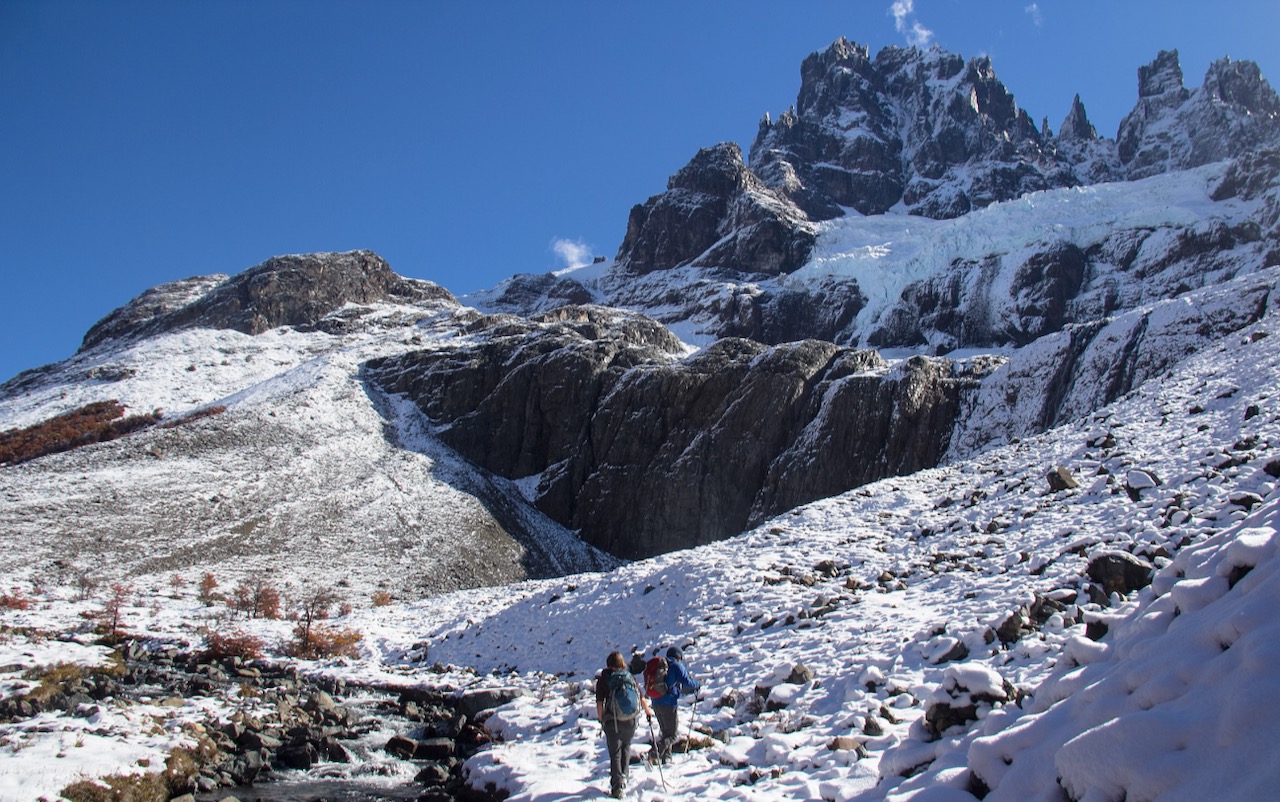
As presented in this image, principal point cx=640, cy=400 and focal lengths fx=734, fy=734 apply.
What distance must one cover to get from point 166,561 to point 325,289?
258 feet

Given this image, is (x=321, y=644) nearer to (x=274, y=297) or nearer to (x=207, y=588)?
(x=207, y=588)

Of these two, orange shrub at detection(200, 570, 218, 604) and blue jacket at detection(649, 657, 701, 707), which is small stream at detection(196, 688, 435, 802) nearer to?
blue jacket at detection(649, 657, 701, 707)

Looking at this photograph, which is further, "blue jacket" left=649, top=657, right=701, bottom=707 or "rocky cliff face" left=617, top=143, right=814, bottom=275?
"rocky cliff face" left=617, top=143, right=814, bottom=275

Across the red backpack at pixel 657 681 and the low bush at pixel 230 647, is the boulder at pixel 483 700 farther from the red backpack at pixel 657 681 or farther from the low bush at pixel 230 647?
the low bush at pixel 230 647

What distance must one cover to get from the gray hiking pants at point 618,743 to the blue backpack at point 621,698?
3.4 inches

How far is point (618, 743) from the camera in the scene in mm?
10203

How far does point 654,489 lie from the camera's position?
6184 centimetres

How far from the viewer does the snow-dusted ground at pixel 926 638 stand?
17.4ft

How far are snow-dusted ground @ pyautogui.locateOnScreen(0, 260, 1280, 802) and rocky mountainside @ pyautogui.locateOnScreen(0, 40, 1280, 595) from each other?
48.2 ft

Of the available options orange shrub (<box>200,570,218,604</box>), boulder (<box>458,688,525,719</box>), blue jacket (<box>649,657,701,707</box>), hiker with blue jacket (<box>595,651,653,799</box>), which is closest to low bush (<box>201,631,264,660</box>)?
orange shrub (<box>200,570,218,604</box>)

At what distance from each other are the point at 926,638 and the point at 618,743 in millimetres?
6238

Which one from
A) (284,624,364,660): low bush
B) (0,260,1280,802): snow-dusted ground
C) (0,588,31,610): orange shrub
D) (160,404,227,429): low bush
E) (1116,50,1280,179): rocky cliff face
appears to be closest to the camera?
(0,260,1280,802): snow-dusted ground

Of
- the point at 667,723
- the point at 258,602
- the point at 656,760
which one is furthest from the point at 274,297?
the point at 656,760

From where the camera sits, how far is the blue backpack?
402 inches
